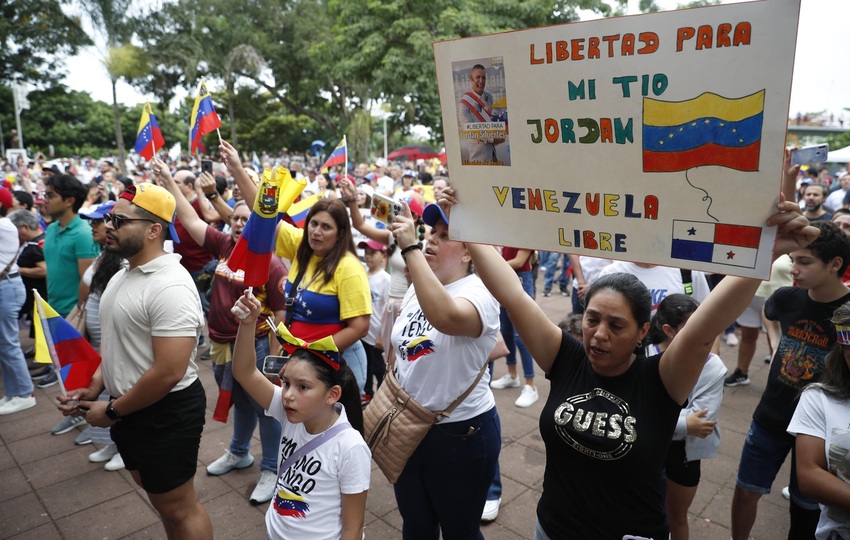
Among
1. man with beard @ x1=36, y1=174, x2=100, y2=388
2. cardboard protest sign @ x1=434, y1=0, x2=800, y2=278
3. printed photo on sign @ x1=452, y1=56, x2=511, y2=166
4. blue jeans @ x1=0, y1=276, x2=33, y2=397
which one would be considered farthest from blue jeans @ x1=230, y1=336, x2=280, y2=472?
blue jeans @ x1=0, y1=276, x2=33, y2=397

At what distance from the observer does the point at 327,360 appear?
233cm

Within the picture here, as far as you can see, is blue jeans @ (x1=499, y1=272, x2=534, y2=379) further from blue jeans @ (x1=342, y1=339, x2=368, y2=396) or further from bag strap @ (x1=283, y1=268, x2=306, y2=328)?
bag strap @ (x1=283, y1=268, x2=306, y2=328)

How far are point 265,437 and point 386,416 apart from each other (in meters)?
1.67

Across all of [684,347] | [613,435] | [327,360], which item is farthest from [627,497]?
[327,360]

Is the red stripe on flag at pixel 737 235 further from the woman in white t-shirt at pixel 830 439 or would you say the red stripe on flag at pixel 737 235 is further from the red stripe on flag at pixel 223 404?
the red stripe on flag at pixel 223 404

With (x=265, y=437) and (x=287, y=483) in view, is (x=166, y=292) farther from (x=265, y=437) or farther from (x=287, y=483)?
(x=265, y=437)

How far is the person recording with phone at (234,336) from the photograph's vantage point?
3717mm

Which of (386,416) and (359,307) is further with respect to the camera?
(359,307)

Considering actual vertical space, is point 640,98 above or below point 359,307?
above

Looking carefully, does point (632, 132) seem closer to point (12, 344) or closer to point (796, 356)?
point (796, 356)

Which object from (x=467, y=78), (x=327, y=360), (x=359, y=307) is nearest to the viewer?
(x=467, y=78)

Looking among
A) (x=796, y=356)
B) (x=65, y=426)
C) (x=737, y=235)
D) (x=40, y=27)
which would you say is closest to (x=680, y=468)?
(x=796, y=356)

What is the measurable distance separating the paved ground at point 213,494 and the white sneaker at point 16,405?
0.63 feet

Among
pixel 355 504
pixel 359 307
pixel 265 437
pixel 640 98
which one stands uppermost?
pixel 640 98
